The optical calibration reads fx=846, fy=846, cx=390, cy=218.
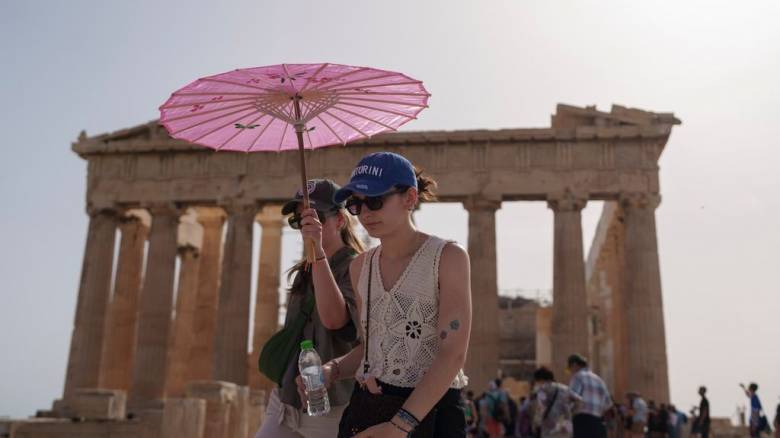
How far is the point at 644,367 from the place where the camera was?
968 inches

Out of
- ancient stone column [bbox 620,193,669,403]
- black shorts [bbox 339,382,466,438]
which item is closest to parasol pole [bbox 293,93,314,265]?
black shorts [bbox 339,382,466,438]

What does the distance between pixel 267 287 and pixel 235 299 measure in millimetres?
3767

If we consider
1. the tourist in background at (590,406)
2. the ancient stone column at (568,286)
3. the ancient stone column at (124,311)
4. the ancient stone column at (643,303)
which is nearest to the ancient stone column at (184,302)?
the ancient stone column at (124,311)

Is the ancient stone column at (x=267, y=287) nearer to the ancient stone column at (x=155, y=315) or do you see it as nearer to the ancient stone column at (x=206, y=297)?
the ancient stone column at (x=206, y=297)

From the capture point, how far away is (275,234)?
1243 inches

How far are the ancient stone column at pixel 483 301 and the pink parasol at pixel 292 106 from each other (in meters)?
19.8

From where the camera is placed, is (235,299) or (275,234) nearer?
(235,299)

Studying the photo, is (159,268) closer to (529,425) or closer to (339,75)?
(529,425)

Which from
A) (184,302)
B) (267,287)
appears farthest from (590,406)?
(184,302)

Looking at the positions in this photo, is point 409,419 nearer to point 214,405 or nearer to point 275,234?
point 214,405

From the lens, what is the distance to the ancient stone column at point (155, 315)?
89.3 ft

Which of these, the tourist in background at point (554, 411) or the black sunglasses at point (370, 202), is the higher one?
the black sunglasses at point (370, 202)

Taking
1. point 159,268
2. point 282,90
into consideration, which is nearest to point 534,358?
point 159,268

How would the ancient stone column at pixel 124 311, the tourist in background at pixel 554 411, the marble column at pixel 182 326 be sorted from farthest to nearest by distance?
the marble column at pixel 182 326 → the ancient stone column at pixel 124 311 → the tourist in background at pixel 554 411
